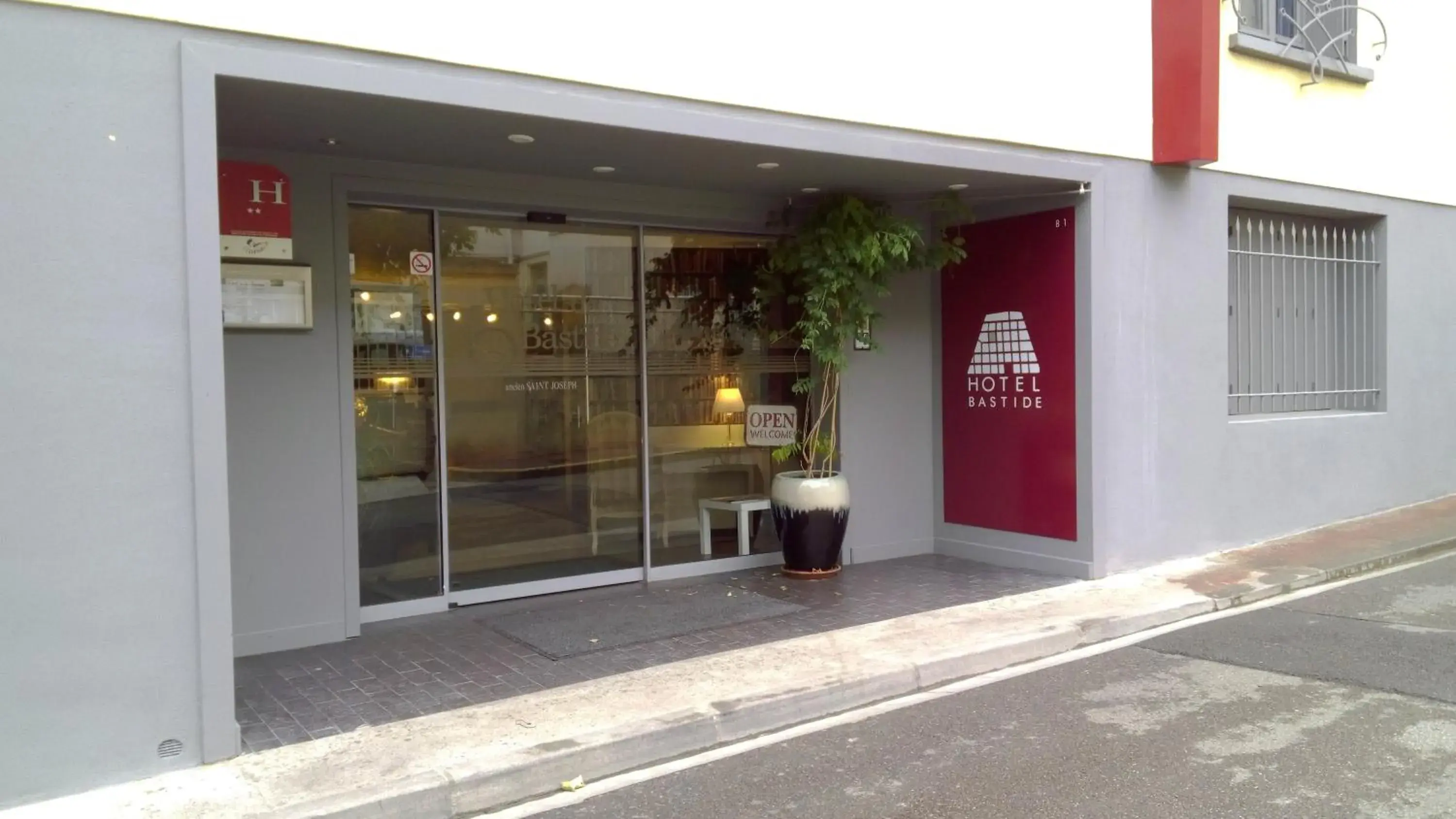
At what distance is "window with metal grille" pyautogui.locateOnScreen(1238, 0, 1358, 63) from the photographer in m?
10.2

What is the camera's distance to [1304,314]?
36.5 ft

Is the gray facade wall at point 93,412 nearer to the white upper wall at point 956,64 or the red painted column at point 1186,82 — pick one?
the white upper wall at point 956,64

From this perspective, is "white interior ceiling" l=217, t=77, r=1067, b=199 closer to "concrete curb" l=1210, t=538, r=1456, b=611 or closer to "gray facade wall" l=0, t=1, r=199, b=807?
"gray facade wall" l=0, t=1, r=199, b=807

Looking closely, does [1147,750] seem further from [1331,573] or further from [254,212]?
[254,212]

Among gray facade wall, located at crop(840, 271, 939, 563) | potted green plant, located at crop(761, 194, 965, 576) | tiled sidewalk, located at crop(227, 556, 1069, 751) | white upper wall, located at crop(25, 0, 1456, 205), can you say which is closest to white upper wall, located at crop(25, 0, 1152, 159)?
white upper wall, located at crop(25, 0, 1456, 205)

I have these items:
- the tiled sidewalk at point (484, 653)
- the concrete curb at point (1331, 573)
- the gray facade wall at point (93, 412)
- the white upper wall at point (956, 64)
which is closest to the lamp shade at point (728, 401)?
the tiled sidewalk at point (484, 653)

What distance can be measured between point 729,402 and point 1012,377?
7.99ft

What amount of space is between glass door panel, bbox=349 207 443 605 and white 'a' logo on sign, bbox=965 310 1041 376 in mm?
4673

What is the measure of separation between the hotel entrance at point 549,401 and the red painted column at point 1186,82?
3586 mm

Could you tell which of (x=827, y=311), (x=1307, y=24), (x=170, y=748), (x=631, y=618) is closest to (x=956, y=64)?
(x=827, y=311)

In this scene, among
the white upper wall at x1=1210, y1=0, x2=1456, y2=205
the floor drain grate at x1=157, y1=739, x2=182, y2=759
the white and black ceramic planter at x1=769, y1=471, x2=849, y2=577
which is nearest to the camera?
the floor drain grate at x1=157, y1=739, x2=182, y2=759

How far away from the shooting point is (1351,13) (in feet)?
36.7

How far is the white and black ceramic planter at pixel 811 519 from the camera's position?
28.3 ft

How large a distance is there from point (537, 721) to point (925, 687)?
90.1 inches
